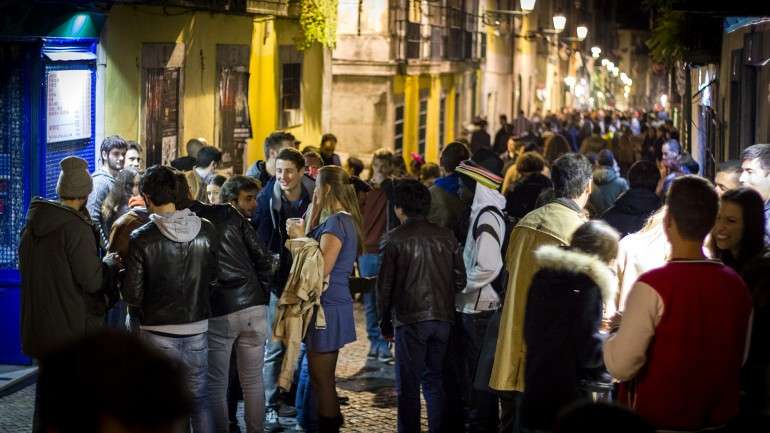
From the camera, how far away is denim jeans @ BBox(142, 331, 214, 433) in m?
7.38

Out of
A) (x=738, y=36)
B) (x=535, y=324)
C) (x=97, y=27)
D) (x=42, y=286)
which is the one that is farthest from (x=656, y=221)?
(x=738, y=36)

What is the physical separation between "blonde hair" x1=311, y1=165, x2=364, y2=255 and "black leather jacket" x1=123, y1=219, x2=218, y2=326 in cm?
121

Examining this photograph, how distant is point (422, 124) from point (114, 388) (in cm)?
3108

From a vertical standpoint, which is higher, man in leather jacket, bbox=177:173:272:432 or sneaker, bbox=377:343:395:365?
man in leather jacket, bbox=177:173:272:432

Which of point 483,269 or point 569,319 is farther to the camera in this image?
point 483,269

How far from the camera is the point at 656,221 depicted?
6.98m

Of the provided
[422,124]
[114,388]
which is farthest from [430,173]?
[422,124]

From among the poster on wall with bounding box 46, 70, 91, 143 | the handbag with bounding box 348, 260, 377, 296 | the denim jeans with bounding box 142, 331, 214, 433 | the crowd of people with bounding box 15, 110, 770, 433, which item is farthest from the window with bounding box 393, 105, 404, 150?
the denim jeans with bounding box 142, 331, 214, 433

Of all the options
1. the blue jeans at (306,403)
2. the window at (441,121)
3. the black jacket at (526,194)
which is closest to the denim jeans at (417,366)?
the blue jeans at (306,403)

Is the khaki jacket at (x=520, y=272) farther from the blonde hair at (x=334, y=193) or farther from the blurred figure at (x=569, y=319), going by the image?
the blonde hair at (x=334, y=193)

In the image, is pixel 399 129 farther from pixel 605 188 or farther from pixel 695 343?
pixel 695 343

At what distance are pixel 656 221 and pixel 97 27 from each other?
6967 mm

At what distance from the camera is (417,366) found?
8.17 metres

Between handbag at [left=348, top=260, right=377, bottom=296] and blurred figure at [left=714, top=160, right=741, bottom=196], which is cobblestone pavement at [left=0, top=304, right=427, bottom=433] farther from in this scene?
blurred figure at [left=714, top=160, right=741, bottom=196]
